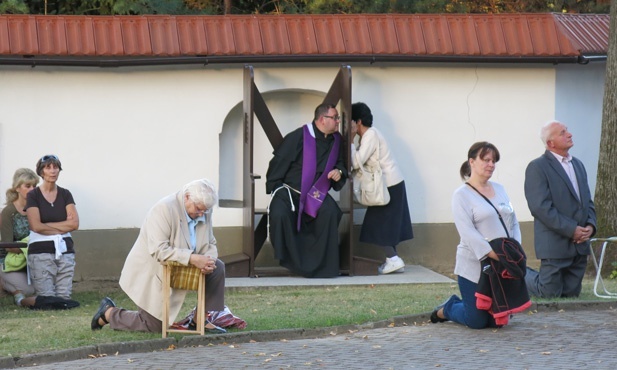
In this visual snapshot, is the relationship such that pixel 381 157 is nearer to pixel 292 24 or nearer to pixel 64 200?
pixel 292 24

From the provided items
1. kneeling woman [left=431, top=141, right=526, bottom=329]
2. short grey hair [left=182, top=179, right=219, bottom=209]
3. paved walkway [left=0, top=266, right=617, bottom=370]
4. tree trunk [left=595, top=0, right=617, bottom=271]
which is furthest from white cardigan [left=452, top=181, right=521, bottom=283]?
tree trunk [left=595, top=0, right=617, bottom=271]

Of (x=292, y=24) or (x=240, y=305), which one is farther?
(x=292, y=24)

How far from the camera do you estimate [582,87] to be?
15.5 m

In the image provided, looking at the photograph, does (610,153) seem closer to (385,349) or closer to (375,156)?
(375,156)

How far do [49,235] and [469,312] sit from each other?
477 cm

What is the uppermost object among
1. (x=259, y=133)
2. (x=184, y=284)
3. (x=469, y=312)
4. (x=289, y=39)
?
(x=289, y=39)

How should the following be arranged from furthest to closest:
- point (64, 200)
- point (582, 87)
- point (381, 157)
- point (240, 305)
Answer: point (582, 87) < point (381, 157) < point (64, 200) < point (240, 305)

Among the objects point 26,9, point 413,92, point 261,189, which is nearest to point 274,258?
point 261,189

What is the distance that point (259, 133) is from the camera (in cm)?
1553

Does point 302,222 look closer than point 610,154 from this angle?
No

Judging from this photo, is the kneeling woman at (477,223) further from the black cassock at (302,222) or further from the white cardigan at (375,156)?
the white cardigan at (375,156)

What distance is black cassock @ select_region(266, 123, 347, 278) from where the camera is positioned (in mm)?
13969

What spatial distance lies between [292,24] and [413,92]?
1.73m

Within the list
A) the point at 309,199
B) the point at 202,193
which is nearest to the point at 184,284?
the point at 202,193
